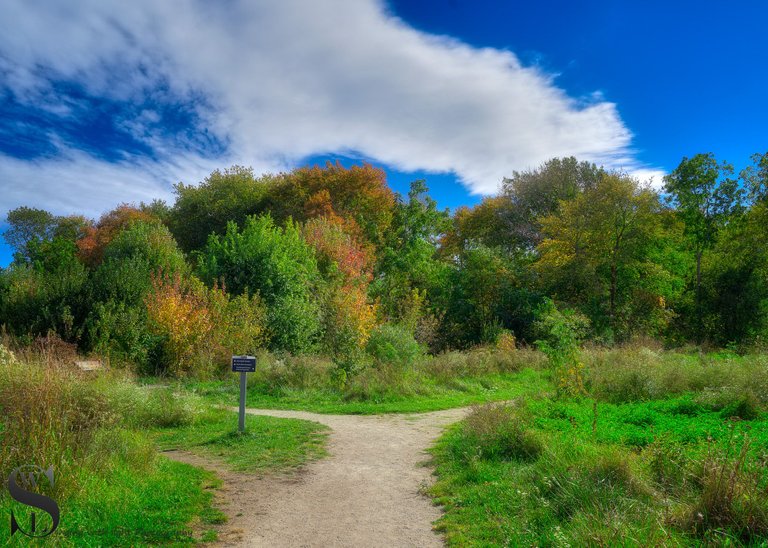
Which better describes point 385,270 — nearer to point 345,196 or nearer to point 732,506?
point 345,196

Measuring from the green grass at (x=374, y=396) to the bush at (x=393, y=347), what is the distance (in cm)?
115

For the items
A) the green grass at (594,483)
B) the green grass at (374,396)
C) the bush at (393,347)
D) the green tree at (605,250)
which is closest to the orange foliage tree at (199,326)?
the green grass at (374,396)

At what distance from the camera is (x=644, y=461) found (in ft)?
20.3

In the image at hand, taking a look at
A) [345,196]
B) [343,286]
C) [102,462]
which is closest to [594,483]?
[102,462]

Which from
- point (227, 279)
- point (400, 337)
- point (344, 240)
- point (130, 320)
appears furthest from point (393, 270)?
point (130, 320)

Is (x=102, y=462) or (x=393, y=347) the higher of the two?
(x=393, y=347)

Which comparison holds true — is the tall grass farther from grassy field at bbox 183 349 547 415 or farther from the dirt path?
grassy field at bbox 183 349 547 415

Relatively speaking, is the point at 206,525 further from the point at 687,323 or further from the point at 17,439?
the point at 687,323

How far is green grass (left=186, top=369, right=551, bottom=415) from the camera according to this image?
13305 millimetres

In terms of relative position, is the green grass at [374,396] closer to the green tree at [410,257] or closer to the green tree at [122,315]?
the green tree at [122,315]

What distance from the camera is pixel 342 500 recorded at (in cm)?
657

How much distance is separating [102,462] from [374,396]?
8597 mm

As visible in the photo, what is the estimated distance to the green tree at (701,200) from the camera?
32094mm

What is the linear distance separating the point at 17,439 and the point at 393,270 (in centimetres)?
2910
